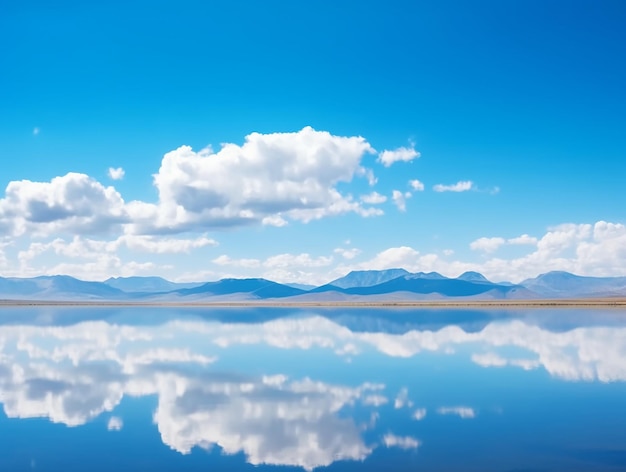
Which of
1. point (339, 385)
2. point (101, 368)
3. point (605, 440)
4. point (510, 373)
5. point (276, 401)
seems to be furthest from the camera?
point (101, 368)

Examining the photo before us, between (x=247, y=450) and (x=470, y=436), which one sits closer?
(x=247, y=450)

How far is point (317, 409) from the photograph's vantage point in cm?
1894

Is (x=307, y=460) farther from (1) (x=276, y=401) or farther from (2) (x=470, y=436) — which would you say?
(1) (x=276, y=401)

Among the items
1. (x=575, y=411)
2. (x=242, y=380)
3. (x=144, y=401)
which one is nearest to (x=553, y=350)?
(x=575, y=411)

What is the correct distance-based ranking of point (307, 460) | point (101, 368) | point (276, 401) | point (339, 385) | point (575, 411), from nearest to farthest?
point (307, 460)
point (575, 411)
point (276, 401)
point (339, 385)
point (101, 368)

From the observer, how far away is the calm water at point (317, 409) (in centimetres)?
1377

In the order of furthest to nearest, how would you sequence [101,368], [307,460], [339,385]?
1. [101,368]
2. [339,385]
3. [307,460]

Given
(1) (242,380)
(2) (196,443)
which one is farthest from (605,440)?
(1) (242,380)

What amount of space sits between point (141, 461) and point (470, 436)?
857cm

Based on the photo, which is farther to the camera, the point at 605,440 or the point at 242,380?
the point at 242,380

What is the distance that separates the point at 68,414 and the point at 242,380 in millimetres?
7871

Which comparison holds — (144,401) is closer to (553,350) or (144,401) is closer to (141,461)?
A: (141,461)

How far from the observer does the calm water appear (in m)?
13.8

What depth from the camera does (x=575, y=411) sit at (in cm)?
1841
